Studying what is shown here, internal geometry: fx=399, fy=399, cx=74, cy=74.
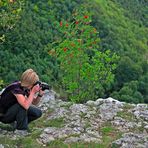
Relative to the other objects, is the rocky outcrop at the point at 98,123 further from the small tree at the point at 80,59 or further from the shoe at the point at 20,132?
the small tree at the point at 80,59

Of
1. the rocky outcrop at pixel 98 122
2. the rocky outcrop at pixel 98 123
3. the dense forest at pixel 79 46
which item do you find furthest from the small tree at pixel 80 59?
the rocky outcrop at pixel 98 122

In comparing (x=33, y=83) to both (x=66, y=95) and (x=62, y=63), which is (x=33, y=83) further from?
(x=66, y=95)

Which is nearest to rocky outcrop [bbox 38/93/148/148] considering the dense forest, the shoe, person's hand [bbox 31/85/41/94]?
the shoe

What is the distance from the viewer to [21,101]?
25.3 ft

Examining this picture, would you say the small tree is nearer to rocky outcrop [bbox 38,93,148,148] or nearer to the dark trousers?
rocky outcrop [bbox 38,93,148,148]

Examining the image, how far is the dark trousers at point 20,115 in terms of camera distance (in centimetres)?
802

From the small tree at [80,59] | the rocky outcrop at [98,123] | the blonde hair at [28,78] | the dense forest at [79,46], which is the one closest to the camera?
the blonde hair at [28,78]

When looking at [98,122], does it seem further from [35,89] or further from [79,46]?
[79,46]

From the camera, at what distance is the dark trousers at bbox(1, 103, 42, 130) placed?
8.02 metres

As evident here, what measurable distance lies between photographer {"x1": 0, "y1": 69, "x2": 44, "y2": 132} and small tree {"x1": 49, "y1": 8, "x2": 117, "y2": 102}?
7.08 metres

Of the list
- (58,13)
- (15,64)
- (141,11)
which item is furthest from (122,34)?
(15,64)

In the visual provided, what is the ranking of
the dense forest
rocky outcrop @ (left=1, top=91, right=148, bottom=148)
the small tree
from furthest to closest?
the dense forest, the small tree, rocky outcrop @ (left=1, top=91, right=148, bottom=148)

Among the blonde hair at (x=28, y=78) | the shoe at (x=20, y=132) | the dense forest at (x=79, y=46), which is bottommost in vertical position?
the dense forest at (x=79, y=46)

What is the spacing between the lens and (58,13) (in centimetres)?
6838
